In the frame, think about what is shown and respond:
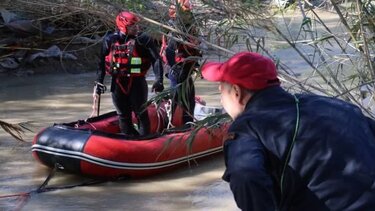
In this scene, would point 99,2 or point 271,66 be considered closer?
point 271,66

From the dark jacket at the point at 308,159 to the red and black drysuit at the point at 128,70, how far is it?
4115 millimetres

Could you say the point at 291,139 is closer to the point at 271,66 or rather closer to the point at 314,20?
the point at 271,66

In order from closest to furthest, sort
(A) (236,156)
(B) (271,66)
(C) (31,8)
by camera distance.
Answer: (A) (236,156) → (B) (271,66) → (C) (31,8)

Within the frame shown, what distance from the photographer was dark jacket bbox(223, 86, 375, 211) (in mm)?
1670

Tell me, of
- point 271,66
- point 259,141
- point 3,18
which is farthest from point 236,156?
point 3,18

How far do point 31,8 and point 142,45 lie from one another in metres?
2.12

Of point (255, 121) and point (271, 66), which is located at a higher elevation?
point (271, 66)

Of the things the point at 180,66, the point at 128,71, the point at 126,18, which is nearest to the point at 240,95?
the point at 126,18

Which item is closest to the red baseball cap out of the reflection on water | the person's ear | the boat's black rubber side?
the person's ear

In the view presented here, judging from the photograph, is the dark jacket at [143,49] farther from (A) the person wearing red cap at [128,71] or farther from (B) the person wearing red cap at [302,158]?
(B) the person wearing red cap at [302,158]

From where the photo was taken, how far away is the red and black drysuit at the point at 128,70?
6016 millimetres

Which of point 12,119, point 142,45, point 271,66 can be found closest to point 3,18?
point 12,119

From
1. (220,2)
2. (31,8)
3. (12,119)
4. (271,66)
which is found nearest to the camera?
(271,66)

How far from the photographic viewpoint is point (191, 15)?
3449 millimetres
